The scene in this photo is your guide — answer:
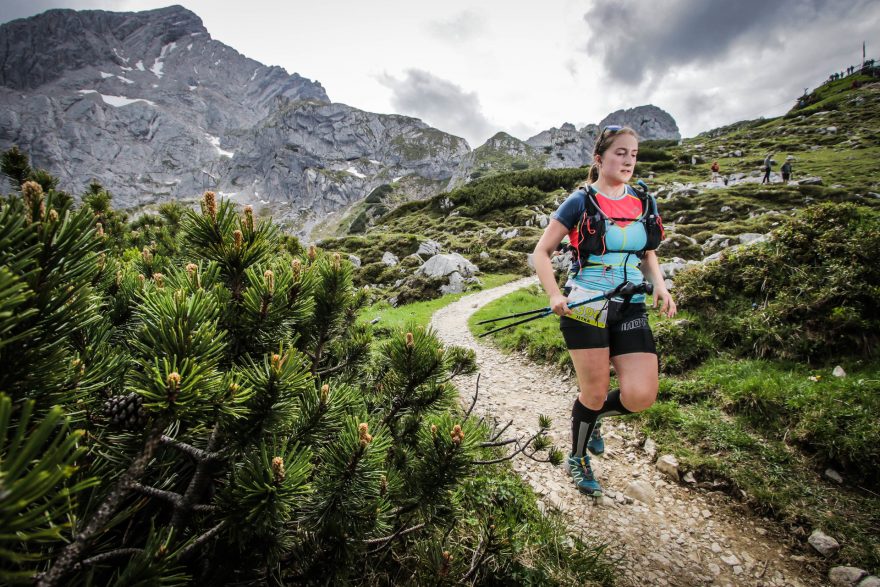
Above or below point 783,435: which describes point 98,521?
above

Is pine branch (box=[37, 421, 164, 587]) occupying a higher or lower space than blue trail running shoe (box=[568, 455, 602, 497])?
higher

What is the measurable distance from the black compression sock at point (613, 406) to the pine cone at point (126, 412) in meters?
3.68

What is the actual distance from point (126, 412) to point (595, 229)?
11.1 ft


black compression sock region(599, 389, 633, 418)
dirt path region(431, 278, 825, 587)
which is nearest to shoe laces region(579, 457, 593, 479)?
dirt path region(431, 278, 825, 587)

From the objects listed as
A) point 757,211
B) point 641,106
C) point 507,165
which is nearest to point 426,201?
point 757,211

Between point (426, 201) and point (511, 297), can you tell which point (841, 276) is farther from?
point (426, 201)

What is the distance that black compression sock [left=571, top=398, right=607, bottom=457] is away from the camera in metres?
3.58

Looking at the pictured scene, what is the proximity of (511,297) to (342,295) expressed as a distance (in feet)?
42.4

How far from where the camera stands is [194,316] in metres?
1.05

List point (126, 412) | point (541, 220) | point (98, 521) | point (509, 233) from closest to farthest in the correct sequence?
point (98, 521) → point (126, 412) → point (509, 233) → point (541, 220)

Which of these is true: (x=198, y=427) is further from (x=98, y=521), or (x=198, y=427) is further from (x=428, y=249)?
(x=428, y=249)

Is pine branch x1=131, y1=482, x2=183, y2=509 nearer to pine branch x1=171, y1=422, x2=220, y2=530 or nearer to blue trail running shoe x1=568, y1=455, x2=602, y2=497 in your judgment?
pine branch x1=171, y1=422, x2=220, y2=530

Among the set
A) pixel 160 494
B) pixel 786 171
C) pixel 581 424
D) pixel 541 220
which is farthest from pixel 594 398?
pixel 786 171

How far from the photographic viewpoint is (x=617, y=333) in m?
3.24
